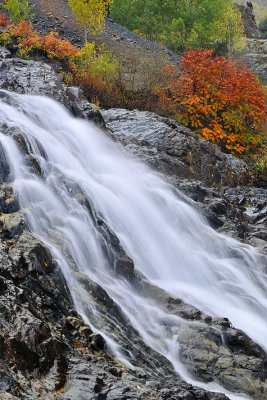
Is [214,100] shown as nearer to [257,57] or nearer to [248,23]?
[257,57]

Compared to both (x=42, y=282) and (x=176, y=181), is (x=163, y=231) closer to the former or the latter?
(x=176, y=181)

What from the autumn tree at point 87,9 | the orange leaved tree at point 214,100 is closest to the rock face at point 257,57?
the autumn tree at point 87,9

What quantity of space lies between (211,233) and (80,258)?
319 cm

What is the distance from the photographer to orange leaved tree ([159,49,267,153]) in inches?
521

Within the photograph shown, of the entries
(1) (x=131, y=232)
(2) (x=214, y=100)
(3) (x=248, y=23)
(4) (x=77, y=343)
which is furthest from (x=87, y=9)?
(3) (x=248, y=23)

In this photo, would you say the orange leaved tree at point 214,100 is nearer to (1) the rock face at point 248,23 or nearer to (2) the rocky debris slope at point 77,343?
(2) the rocky debris slope at point 77,343

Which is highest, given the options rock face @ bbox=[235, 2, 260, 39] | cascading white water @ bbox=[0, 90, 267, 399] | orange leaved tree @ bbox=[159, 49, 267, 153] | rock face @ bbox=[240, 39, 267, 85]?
rock face @ bbox=[235, 2, 260, 39]


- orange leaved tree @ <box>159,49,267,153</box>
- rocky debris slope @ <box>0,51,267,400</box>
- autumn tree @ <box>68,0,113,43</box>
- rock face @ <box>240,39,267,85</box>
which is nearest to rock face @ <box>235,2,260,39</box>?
rock face @ <box>240,39,267,85</box>

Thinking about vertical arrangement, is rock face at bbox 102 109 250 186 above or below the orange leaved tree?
below

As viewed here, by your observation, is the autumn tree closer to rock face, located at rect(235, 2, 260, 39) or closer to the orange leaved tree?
the orange leaved tree

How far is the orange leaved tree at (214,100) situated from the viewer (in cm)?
1323

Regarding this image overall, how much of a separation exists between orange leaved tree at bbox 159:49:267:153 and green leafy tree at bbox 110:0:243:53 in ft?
56.3

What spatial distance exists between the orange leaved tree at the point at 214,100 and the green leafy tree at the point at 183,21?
56.3ft

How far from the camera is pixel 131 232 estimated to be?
6.49 meters
